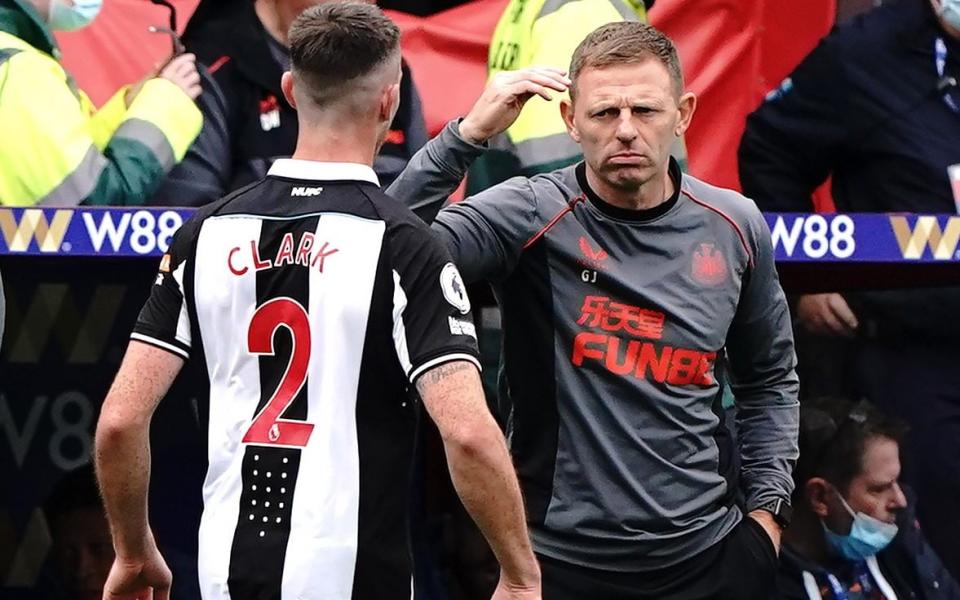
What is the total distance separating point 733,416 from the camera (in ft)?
13.5

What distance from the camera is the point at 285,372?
9.78ft

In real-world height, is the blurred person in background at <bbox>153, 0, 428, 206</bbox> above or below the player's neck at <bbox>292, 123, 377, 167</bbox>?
below

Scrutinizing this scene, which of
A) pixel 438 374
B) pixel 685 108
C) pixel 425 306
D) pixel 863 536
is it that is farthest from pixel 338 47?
pixel 863 536

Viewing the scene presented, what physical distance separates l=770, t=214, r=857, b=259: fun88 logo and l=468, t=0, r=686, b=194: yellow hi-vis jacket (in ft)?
1.00

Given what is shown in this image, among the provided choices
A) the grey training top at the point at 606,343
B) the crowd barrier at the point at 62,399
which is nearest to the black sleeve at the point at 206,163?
the crowd barrier at the point at 62,399

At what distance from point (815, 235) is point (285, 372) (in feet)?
5.95

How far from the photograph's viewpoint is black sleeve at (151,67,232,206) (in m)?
4.59

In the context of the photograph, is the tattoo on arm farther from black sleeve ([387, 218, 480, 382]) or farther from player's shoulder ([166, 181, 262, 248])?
player's shoulder ([166, 181, 262, 248])

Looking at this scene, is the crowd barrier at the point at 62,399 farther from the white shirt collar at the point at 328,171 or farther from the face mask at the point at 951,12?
the face mask at the point at 951,12

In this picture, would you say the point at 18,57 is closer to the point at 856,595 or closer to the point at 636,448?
the point at 636,448

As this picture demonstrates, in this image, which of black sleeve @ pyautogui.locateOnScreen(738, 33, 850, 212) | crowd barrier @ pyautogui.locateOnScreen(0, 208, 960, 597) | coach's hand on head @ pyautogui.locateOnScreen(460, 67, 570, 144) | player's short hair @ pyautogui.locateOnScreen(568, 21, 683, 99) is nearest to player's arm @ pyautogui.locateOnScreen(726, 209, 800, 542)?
player's short hair @ pyautogui.locateOnScreen(568, 21, 683, 99)

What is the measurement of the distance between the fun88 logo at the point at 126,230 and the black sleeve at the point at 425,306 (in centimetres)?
143

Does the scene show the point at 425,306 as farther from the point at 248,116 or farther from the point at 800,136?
the point at 800,136

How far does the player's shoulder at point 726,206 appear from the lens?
371cm
